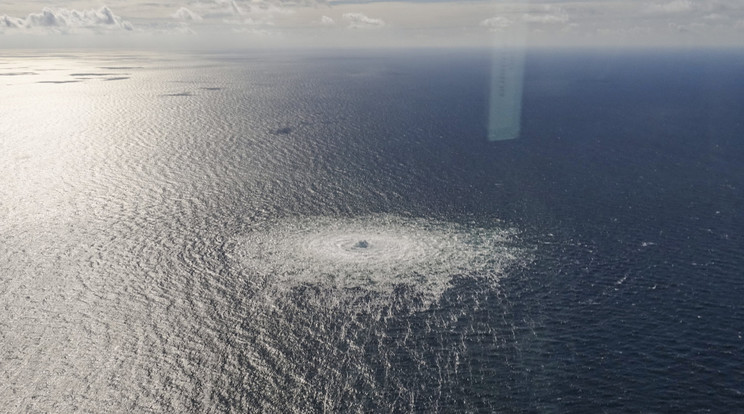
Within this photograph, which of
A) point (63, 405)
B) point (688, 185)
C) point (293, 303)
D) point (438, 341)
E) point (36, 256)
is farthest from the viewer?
point (688, 185)

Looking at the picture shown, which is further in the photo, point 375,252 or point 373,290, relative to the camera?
point 375,252

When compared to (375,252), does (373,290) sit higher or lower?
lower

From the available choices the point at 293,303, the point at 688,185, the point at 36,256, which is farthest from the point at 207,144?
the point at 688,185

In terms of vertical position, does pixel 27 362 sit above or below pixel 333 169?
below

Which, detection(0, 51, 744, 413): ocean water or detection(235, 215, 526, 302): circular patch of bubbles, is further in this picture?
detection(235, 215, 526, 302): circular patch of bubbles

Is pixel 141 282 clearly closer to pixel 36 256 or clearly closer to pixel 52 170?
pixel 36 256

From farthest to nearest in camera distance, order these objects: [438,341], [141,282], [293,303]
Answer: [141,282]
[293,303]
[438,341]

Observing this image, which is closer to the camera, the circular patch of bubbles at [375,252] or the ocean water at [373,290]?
the ocean water at [373,290]

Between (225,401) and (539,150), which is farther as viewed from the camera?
(539,150)
